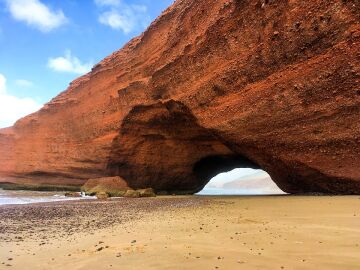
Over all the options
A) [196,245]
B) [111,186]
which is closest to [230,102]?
[111,186]

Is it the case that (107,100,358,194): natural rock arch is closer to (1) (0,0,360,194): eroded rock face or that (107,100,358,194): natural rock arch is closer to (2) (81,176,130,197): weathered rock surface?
(1) (0,0,360,194): eroded rock face

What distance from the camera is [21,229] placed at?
708 cm

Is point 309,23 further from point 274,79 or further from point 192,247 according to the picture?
point 192,247

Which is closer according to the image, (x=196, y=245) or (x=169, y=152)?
(x=196, y=245)

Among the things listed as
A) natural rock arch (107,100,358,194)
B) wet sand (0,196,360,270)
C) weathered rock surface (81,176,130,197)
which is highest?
natural rock arch (107,100,358,194)

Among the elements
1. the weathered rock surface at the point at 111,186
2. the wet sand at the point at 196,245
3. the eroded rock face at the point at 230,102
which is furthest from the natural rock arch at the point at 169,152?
the wet sand at the point at 196,245

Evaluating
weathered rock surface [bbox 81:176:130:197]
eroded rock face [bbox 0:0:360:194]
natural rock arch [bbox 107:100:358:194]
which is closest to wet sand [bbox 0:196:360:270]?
eroded rock face [bbox 0:0:360:194]

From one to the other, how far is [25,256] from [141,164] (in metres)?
19.8

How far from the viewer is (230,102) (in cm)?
1694

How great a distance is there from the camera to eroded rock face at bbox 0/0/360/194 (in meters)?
13.2

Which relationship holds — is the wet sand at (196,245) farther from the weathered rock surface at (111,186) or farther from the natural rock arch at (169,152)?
the weathered rock surface at (111,186)

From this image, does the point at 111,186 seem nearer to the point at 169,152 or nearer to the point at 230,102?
the point at 169,152

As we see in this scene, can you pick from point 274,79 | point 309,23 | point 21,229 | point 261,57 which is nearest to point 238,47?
point 261,57

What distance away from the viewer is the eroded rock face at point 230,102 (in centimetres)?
1319
